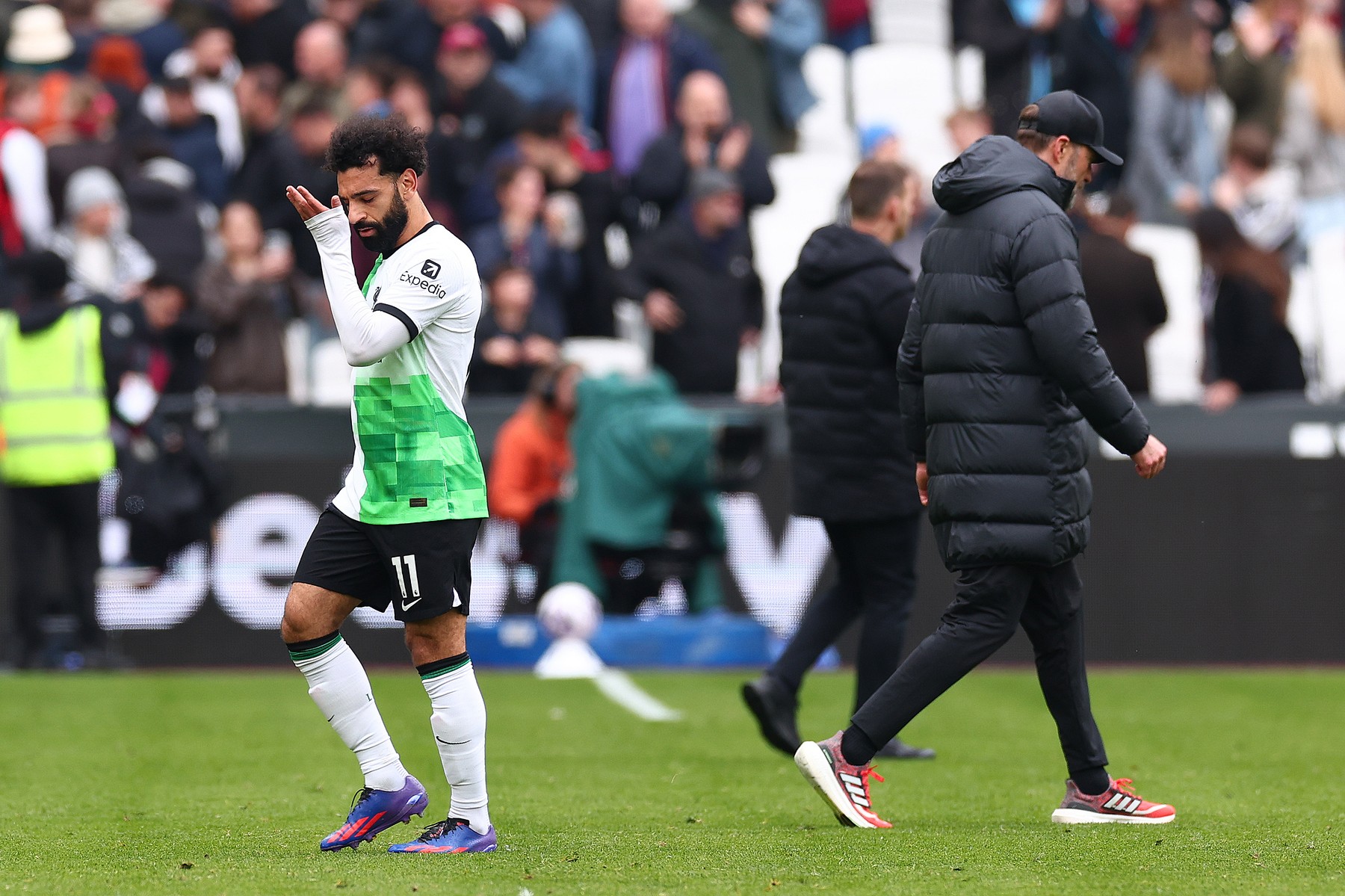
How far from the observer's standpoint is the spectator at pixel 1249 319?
1305 centimetres

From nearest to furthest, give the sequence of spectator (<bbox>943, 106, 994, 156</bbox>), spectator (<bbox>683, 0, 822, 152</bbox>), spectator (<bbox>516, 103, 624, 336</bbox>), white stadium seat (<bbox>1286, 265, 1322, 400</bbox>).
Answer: spectator (<bbox>516, 103, 624, 336</bbox>) → white stadium seat (<bbox>1286, 265, 1322, 400</bbox>) → spectator (<bbox>943, 106, 994, 156</bbox>) → spectator (<bbox>683, 0, 822, 152</bbox>)

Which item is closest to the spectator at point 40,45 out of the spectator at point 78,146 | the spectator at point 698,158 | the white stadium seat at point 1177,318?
the spectator at point 78,146

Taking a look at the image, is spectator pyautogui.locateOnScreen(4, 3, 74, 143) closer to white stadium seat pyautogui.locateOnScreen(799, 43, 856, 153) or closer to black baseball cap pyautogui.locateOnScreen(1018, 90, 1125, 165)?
white stadium seat pyautogui.locateOnScreen(799, 43, 856, 153)

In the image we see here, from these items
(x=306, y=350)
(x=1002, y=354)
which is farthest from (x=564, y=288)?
(x=1002, y=354)

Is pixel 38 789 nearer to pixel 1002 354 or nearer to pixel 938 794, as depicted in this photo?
pixel 938 794

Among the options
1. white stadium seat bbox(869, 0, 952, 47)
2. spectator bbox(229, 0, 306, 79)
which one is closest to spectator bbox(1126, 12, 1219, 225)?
white stadium seat bbox(869, 0, 952, 47)

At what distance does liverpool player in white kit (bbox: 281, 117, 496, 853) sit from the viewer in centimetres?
580

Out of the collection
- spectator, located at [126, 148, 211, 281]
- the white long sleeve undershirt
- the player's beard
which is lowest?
the white long sleeve undershirt

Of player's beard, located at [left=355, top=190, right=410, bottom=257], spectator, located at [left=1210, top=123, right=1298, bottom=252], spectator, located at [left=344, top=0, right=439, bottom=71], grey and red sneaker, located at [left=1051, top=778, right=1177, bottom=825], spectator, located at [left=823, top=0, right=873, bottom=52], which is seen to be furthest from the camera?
spectator, located at [left=823, top=0, right=873, bottom=52]

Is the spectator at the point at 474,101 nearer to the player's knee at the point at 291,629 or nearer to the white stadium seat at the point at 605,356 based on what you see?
the white stadium seat at the point at 605,356

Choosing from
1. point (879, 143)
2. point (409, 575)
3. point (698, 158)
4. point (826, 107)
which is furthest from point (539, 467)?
point (409, 575)

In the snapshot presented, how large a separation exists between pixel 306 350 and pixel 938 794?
770 centimetres

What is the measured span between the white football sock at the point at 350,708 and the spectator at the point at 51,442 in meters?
→ 6.35

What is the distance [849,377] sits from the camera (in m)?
8.17
